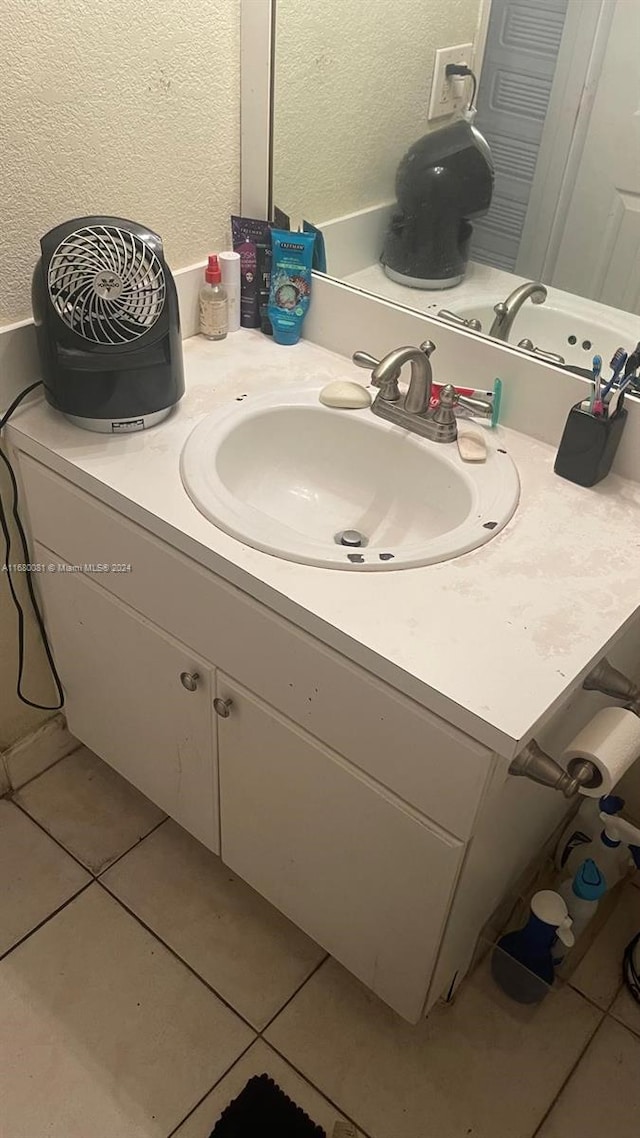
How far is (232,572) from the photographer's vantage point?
99cm

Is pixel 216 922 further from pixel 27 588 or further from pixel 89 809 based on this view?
pixel 27 588

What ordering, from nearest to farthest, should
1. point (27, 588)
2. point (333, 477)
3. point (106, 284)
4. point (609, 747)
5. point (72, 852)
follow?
point (609, 747)
point (106, 284)
point (333, 477)
point (27, 588)
point (72, 852)

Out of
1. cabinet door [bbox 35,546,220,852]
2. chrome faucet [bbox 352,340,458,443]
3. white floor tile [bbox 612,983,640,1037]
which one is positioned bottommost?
white floor tile [bbox 612,983,640,1037]

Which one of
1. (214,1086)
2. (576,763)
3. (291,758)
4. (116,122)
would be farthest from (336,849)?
(116,122)

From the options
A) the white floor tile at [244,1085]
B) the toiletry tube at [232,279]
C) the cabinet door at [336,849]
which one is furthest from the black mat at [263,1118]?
the toiletry tube at [232,279]

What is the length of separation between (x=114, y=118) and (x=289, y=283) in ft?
1.12

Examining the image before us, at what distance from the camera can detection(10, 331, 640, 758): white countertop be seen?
2.83ft

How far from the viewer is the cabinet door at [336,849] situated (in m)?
1.00

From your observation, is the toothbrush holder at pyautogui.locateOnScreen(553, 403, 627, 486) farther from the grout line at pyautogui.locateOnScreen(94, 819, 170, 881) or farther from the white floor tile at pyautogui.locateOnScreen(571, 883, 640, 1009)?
the grout line at pyautogui.locateOnScreen(94, 819, 170, 881)

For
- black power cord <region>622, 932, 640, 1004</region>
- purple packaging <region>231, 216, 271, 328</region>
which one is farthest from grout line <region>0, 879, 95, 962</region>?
purple packaging <region>231, 216, 271, 328</region>

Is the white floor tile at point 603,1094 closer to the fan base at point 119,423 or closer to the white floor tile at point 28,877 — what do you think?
the white floor tile at point 28,877

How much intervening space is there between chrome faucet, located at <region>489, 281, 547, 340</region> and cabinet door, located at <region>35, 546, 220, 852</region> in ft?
2.06

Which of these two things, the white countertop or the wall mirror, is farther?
the wall mirror

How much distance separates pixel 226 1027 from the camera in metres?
1.31
